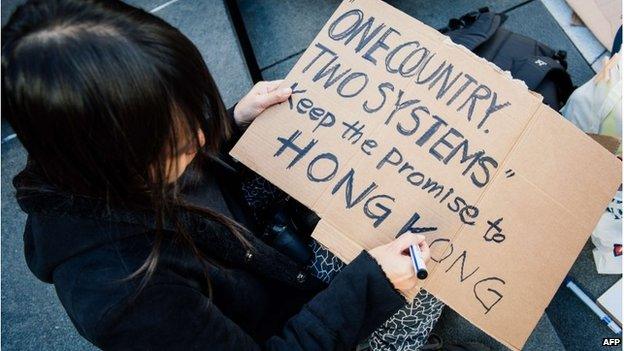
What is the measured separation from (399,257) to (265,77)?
3.92 ft

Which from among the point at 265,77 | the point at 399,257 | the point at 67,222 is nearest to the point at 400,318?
the point at 399,257

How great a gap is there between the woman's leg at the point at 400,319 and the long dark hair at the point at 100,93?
46 cm

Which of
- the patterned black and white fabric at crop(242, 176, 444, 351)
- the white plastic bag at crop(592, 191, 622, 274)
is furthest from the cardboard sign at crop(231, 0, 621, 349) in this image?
the white plastic bag at crop(592, 191, 622, 274)

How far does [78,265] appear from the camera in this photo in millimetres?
694

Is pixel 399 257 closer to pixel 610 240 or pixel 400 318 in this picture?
pixel 400 318

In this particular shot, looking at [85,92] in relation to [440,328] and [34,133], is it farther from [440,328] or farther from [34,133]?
[440,328]

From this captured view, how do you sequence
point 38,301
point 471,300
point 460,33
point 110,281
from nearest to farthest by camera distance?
point 110,281, point 471,300, point 460,33, point 38,301

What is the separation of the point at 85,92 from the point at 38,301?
4.14ft

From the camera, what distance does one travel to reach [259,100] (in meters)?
0.97

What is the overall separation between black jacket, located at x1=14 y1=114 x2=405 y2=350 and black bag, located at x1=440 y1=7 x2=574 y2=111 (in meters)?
0.69

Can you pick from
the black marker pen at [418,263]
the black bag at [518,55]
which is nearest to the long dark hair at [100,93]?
the black marker pen at [418,263]

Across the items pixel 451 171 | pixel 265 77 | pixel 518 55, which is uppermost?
pixel 518 55

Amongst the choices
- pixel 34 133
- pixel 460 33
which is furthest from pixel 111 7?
pixel 460 33

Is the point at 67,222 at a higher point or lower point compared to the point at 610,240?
lower
